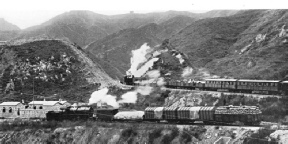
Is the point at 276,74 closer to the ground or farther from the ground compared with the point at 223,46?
closer to the ground

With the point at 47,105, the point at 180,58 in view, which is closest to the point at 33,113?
the point at 47,105

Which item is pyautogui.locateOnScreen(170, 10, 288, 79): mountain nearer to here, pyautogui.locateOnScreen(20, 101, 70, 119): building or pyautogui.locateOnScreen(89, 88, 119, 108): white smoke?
pyautogui.locateOnScreen(89, 88, 119, 108): white smoke

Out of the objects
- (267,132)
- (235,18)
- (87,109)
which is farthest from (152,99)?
(235,18)

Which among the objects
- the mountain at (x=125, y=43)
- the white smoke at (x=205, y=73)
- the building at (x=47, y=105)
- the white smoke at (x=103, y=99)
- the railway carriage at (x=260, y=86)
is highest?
the mountain at (x=125, y=43)

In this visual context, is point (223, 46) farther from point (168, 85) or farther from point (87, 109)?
point (87, 109)

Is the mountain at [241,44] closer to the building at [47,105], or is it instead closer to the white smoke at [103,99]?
the white smoke at [103,99]

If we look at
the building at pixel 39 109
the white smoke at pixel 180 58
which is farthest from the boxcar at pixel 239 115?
the white smoke at pixel 180 58

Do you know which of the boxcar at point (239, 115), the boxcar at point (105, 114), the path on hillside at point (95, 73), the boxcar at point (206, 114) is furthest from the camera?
the path on hillside at point (95, 73)

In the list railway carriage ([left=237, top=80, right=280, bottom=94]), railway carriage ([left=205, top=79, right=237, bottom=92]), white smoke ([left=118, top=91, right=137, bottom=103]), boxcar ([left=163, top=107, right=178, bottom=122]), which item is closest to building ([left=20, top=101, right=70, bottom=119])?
white smoke ([left=118, top=91, right=137, bottom=103])
